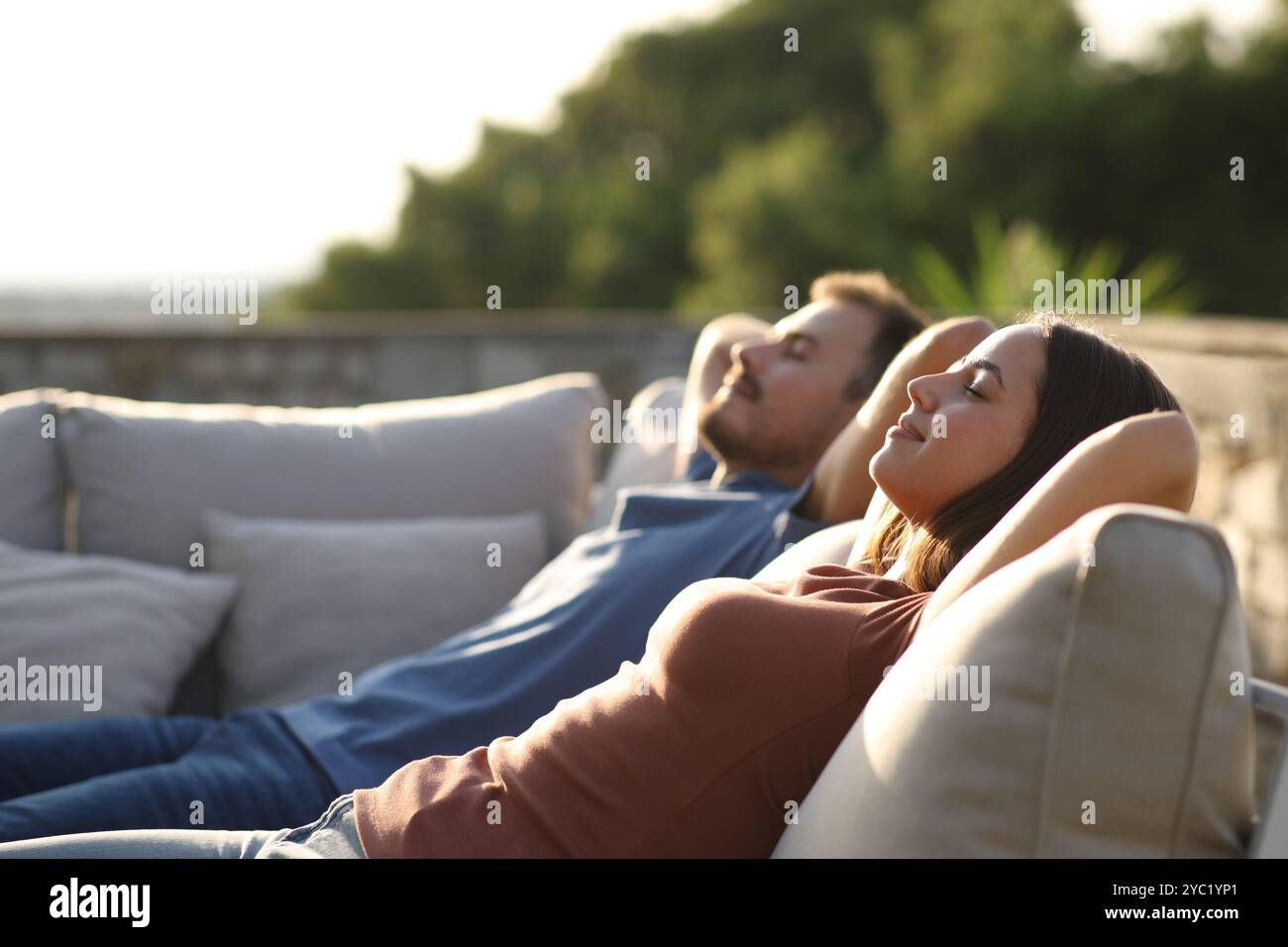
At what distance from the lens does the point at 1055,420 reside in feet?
4.44

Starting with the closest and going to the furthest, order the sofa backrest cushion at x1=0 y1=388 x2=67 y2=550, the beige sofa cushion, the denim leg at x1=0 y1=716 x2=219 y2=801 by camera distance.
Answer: the beige sofa cushion < the denim leg at x1=0 y1=716 x2=219 y2=801 < the sofa backrest cushion at x1=0 y1=388 x2=67 y2=550

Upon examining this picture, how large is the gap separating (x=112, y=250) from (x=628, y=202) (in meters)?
9.17

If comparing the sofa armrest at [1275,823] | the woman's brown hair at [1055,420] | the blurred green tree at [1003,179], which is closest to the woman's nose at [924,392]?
the woman's brown hair at [1055,420]

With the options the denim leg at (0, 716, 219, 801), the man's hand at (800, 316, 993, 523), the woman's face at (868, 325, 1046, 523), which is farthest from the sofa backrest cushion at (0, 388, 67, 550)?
the woman's face at (868, 325, 1046, 523)

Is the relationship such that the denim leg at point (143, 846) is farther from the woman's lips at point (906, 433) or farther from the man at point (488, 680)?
the woman's lips at point (906, 433)

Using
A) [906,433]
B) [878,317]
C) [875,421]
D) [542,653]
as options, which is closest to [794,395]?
[878,317]

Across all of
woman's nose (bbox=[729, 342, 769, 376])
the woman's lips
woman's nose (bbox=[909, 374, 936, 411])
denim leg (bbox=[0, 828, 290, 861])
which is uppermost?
woman's nose (bbox=[729, 342, 769, 376])

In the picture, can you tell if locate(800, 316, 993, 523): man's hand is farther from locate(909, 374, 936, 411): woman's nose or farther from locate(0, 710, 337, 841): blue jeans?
locate(0, 710, 337, 841): blue jeans

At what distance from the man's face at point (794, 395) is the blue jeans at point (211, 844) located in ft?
3.95

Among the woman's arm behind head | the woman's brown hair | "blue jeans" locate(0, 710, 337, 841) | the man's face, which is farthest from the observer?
the man's face

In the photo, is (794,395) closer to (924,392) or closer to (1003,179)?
(924,392)

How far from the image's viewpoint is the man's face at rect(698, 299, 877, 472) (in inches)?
90.1

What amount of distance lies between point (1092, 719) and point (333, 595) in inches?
69.0

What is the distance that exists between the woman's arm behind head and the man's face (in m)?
1.13
